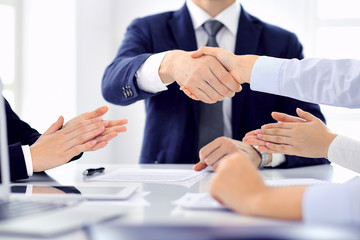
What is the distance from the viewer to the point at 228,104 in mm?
2262

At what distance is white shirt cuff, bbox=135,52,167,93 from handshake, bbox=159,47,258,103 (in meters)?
0.09

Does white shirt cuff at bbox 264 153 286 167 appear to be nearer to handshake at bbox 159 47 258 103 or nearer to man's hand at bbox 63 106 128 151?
handshake at bbox 159 47 258 103

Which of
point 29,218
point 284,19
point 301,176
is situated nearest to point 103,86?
point 301,176

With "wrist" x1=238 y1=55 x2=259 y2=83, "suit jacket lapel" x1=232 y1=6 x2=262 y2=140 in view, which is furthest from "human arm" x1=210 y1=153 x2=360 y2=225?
"suit jacket lapel" x1=232 y1=6 x2=262 y2=140

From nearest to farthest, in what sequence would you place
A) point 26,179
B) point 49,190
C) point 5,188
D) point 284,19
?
point 5,188 → point 49,190 → point 26,179 → point 284,19

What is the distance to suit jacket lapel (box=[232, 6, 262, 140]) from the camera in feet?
7.19

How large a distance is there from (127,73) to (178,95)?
0.32 m

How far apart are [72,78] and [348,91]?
2.75m

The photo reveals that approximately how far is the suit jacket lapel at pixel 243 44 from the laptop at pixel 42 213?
135cm

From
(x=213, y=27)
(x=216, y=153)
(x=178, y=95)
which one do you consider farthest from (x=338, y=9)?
(x=216, y=153)

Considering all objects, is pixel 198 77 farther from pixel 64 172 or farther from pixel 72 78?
pixel 72 78

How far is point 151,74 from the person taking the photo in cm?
196

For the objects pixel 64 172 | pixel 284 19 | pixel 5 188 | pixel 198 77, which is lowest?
pixel 64 172

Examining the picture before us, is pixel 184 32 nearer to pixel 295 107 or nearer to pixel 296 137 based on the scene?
pixel 295 107
